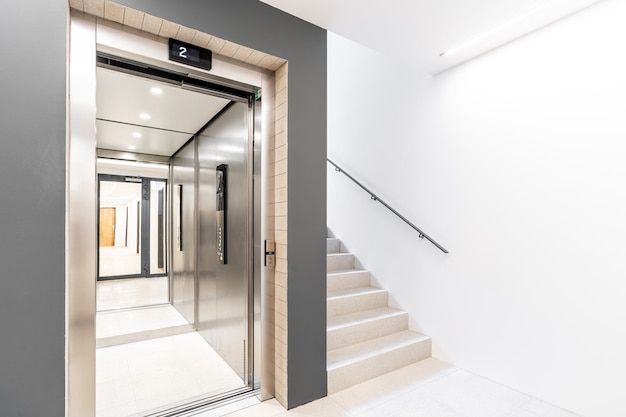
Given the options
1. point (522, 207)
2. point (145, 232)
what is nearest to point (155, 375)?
point (145, 232)

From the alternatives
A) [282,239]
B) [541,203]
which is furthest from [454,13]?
[282,239]

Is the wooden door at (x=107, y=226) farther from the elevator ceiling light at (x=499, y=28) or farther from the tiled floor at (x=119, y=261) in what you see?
the elevator ceiling light at (x=499, y=28)

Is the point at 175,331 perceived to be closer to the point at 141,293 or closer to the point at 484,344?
the point at 141,293

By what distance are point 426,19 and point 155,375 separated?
375 cm

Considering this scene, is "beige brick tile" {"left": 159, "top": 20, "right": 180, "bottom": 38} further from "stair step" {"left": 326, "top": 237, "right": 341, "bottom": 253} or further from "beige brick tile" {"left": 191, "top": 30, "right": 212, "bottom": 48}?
"stair step" {"left": 326, "top": 237, "right": 341, "bottom": 253}

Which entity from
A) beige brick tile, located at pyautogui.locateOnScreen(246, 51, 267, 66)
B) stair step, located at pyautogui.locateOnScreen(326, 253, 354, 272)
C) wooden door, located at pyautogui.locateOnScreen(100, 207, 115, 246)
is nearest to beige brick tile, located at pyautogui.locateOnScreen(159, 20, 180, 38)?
beige brick tile, located at pyautogui.locateOnScreen(246, 51, 267, 66)

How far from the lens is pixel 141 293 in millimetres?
5145

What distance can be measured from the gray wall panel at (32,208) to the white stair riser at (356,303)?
225cm

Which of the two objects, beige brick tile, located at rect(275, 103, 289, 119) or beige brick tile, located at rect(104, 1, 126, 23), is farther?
beige brick tile, located at rect(275, 103, 289, 119)

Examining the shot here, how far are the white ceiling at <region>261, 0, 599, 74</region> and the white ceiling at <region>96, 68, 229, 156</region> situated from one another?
1259mm

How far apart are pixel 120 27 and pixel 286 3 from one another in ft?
3.52

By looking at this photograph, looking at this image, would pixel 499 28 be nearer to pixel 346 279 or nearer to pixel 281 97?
pixel 281 97

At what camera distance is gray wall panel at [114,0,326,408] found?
232cm

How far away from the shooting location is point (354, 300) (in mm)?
3482
